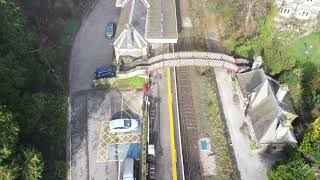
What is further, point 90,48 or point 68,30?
point 68,30

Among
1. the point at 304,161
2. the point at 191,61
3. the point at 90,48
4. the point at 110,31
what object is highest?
the point at 110,31

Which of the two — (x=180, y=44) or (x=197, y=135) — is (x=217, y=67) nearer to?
(x=180, y=44)

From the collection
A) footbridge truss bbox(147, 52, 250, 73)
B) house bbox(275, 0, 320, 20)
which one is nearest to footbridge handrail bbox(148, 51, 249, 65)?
footbridge truss bbox(147, 52, 250, 73)

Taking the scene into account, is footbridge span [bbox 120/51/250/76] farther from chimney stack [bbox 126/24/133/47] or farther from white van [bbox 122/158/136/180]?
white van [bbox 122/158/136/180]

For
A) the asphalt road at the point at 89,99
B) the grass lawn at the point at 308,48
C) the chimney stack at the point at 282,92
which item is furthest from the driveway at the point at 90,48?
the grass lawn at the point at 308,48

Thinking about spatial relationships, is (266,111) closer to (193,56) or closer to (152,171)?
(193,56)

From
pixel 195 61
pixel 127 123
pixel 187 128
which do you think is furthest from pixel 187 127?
pixel 195 61

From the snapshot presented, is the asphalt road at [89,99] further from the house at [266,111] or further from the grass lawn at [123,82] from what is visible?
the house at [266,111]
